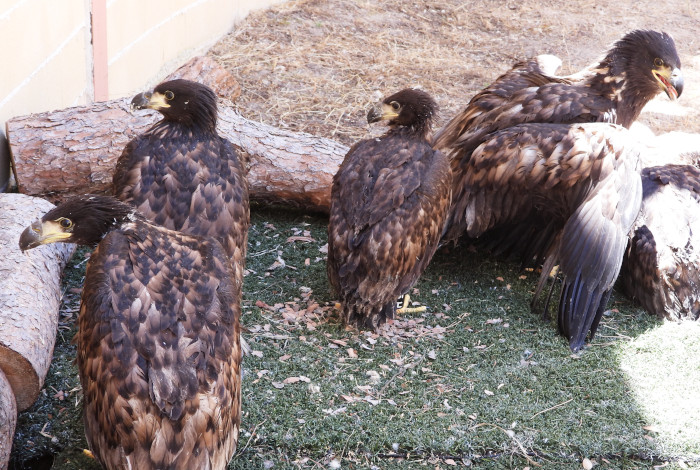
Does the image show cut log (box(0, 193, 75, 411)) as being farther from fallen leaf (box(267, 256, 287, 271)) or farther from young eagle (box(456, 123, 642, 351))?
young eagle (box(456, 123, 642, 351))

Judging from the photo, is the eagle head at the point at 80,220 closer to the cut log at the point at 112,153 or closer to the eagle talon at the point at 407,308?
the cut log at the point at 112,153

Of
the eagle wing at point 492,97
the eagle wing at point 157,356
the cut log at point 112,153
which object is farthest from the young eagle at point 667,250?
the eagle wing at point 157,356

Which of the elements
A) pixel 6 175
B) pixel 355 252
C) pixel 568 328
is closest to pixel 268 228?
pixel 355 252

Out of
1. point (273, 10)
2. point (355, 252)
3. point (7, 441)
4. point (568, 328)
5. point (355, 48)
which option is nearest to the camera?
point (7, 441)

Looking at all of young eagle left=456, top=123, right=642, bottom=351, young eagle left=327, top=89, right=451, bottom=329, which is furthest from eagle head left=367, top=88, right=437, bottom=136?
young eagle left=456, top=123, right=642, bottom=351

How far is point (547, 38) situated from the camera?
846 cm

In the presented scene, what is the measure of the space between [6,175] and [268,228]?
1.58m

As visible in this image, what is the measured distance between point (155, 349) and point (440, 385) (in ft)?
5.22

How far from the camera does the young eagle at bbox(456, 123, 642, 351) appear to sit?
393cm

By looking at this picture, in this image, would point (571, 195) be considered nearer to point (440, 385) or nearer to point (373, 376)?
point (440, 385)

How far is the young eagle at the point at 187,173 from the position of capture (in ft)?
11.2

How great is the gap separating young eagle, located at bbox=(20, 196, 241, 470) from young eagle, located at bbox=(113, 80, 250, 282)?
48cm

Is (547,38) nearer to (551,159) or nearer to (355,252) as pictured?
(551,159)

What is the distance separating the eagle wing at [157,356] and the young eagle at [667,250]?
2.56 metres
